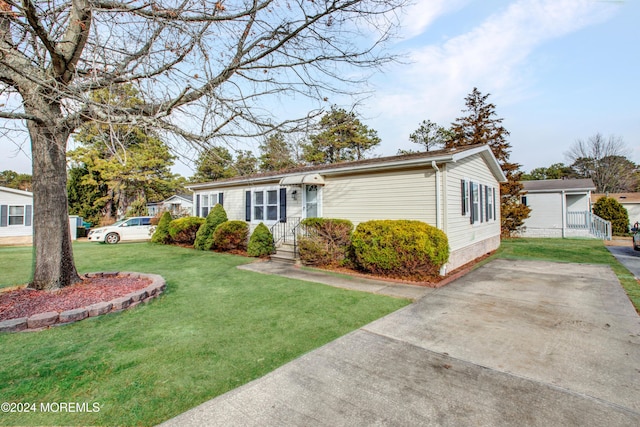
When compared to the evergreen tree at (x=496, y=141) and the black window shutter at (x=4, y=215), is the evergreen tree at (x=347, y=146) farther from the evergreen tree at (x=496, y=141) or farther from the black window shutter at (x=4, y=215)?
the black window shutter at (x=4, y=215)

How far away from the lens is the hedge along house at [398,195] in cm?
798

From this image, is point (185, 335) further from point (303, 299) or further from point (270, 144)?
point (270, 144)

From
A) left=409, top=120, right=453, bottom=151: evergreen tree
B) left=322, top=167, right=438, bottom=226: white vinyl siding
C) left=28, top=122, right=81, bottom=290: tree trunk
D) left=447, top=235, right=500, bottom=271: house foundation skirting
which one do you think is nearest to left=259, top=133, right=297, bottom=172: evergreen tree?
left=28, top=122, right=81, bottom=290: tree trunk

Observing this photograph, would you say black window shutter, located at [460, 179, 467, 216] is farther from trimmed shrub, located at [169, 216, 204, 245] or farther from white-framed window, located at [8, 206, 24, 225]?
white-framed window, located at [8, 206, 24, 225]

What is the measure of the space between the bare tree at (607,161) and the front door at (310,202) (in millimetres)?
40727

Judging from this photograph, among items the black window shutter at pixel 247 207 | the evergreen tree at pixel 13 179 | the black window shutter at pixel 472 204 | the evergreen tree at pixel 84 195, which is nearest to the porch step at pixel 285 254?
the black window shutter at pixel 247 207

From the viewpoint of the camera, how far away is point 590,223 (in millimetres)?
17672

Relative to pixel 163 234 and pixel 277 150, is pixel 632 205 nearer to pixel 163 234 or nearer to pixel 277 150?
pixel 277 150

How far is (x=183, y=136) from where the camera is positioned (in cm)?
447

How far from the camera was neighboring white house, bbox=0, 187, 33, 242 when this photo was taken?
17078 mm

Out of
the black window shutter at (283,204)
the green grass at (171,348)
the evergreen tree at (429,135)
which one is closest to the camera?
the green grass at (171,348)

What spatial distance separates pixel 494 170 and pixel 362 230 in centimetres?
848

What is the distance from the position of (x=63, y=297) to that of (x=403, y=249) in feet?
22.2

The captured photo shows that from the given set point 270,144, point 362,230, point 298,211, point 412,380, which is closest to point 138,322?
point 270,144
